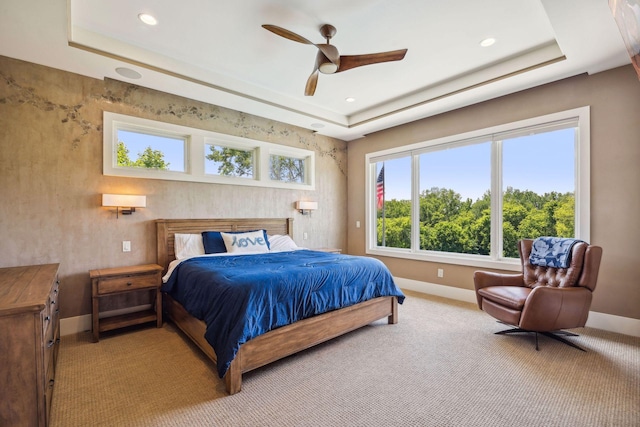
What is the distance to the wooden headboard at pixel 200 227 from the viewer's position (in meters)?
3.71

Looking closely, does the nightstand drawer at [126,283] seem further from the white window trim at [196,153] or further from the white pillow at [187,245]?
the white window trim at [196,153]

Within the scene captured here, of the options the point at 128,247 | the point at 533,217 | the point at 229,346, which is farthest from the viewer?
the point at 533,217

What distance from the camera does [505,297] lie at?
9.78 ft

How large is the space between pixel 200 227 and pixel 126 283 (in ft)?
3.83

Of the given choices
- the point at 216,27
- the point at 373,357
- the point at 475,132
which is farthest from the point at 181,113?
the point at 475,132

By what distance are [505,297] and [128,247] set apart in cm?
422

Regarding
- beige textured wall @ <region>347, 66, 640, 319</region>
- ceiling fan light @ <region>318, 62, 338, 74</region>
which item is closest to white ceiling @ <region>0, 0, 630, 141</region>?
beige textured wall @ <region>347, 66, 640, 319</region>

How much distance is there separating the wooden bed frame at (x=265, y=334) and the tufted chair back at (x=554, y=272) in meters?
1.52

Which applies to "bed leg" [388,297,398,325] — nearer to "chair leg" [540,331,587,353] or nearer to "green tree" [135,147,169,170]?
"chair leg" [540,331,587,353]

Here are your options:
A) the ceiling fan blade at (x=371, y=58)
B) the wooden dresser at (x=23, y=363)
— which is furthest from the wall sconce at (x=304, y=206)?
the wooden dresser at (x=23, y=363)

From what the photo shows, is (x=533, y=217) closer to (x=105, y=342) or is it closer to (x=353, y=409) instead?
(x=353, y=409)

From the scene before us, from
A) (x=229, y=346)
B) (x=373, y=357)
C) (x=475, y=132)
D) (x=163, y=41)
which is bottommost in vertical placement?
(x=373, y=357)

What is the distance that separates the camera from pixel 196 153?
162 inches

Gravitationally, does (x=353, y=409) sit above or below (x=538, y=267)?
below
